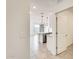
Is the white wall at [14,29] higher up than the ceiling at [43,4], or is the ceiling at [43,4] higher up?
the ceiling at [43,4]

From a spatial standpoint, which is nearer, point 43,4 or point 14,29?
point 14,29

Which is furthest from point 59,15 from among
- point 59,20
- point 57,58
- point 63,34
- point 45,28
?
point 45,28

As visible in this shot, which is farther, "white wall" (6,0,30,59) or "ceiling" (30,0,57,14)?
"ceiling" (30,0,57,14)

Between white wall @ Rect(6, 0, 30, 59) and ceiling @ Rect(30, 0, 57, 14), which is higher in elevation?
ceiling @ Rect(30, 0, 57, 14)

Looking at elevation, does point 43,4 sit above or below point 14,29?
above

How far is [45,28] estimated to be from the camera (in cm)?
1659

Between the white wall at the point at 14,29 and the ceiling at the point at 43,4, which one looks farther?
the ceiling at the point at 43,4
